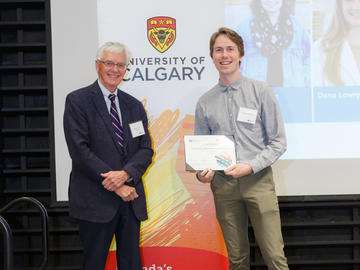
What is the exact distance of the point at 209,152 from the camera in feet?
7.48

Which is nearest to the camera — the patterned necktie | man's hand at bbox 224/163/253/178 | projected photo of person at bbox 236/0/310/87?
man's hand at bbox 224/163/253/178

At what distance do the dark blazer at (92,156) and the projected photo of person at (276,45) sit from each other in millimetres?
1288

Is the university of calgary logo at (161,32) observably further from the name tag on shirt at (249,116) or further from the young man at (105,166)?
the name tag on shirt at (249,116)

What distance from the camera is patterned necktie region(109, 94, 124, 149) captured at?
7.51 feet

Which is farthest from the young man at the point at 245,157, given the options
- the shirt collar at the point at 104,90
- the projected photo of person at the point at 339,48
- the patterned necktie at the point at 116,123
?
the projected photo of person at the point at 339,48

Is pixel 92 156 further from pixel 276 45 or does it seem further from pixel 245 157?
pixel 276 45

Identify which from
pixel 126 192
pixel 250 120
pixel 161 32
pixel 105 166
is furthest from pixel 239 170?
pixel 161 32

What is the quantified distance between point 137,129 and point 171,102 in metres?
0.68

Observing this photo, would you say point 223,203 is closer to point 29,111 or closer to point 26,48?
point 29,111

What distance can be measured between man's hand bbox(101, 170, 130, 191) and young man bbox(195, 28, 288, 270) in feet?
1.61

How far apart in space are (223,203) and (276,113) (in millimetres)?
655

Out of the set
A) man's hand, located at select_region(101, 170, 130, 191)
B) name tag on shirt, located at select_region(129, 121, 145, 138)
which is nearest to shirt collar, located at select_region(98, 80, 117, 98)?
name tag on shirt, located at select_region(129, 121, 145, 138)

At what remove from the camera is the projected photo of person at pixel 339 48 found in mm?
2930

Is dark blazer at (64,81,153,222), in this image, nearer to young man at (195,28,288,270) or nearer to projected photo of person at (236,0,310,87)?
young man at (195,28,288,270)
